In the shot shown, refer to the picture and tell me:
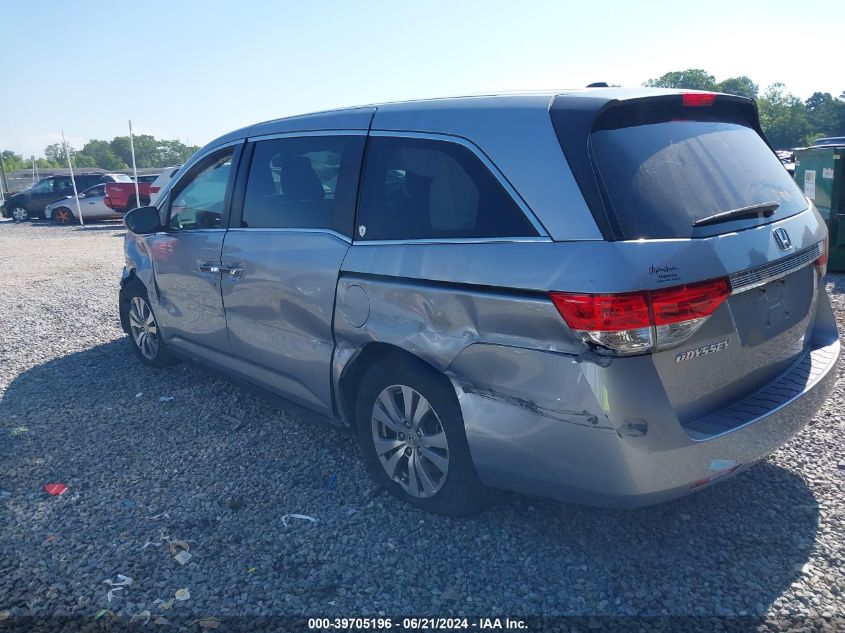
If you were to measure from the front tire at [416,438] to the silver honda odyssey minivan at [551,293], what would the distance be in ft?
0.03

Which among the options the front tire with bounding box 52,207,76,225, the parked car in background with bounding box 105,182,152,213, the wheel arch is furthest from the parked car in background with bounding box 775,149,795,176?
the front tire with bounding box 52,207,76,225

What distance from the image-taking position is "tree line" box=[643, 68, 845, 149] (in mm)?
93625

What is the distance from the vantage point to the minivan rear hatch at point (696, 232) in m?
2.39

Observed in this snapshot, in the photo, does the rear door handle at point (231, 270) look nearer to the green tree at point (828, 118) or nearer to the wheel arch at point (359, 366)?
the wheel arch at point (359, 366)

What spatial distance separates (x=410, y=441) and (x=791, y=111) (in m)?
125

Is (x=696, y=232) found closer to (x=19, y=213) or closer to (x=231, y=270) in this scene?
(x=231, y=270)

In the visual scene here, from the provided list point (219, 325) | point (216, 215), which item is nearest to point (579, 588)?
point (219, 325)

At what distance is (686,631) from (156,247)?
4.30m

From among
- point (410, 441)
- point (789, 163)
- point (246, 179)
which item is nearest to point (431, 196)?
point (410, 441)

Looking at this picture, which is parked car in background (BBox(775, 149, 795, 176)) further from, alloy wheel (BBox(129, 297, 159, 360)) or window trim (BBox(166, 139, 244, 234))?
alloy wheel (BBox(129, 297, 159, 360))

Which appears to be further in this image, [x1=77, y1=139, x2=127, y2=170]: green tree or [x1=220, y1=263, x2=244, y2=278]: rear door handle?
[x1=77, y1=139, x2=127, y2=170]: green tree

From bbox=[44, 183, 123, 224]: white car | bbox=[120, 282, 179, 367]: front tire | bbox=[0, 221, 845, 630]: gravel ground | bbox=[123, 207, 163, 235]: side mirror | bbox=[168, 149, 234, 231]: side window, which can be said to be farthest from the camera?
bbox=[44, 183, 123, 224]: white car

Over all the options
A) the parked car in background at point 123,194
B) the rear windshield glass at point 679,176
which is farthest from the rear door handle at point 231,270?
the parked car in background at point 123,194

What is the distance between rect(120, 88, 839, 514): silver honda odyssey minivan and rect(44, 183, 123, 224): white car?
22849mm
